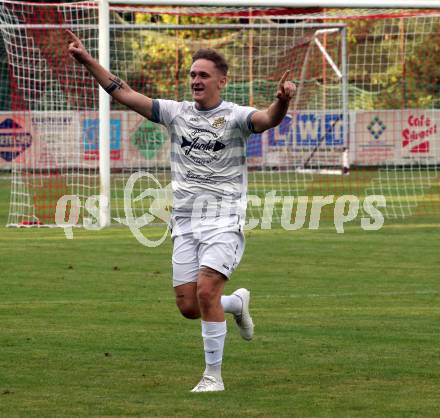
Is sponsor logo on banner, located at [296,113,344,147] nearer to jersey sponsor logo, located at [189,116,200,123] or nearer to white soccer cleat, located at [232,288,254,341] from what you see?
white soccer cleat, located at [232,288,254,341]

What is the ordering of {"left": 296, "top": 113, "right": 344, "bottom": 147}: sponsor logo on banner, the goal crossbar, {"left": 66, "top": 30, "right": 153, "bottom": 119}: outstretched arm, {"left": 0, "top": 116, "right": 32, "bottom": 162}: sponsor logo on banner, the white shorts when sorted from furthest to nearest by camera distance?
1. {"left": 0, "top": 116, "right": 32, "bottom": 162}: sponsor logo on banner
2. {"left": 296, "top": 113, "right": 344, "bottom": 147}: sponsor logo on banner
3. the goal crossbar
4. {"left": 66, "top": 30, "right": 153, "bottom": 119}: outstretched arm
5. the white shorts

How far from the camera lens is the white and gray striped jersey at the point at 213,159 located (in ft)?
27.2

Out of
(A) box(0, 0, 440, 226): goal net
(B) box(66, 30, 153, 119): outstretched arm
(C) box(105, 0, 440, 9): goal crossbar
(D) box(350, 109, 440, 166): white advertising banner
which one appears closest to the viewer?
(B) box(66, 30, 153, 119): outstretched arm

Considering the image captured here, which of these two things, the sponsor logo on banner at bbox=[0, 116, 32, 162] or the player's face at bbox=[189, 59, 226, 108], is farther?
the sponsor logo on banner at bbox=[0, 116, 32, 162]

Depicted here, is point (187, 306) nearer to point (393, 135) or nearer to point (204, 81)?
point (204, 81)

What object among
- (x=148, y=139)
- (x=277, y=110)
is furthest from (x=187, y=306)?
(x=148, y=139)

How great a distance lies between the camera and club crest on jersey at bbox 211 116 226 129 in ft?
27.2

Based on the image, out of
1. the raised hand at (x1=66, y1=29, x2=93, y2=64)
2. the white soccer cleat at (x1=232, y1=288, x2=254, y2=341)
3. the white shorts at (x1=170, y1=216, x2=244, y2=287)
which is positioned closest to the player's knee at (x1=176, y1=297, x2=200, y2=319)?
the white shorts at (x1=170, y1=216, x2=244, y2=287)

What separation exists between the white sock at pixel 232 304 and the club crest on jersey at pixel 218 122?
121 centimetres

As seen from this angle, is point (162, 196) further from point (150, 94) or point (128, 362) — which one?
point (128, 362)

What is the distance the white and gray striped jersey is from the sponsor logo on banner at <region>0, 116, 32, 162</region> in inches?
1028

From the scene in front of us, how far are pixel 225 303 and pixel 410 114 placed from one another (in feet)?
104

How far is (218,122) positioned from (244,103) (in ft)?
74.8

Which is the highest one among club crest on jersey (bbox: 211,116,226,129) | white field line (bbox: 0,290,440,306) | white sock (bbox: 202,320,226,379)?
club crest on jersey (bbox: 211,116,226,129)
